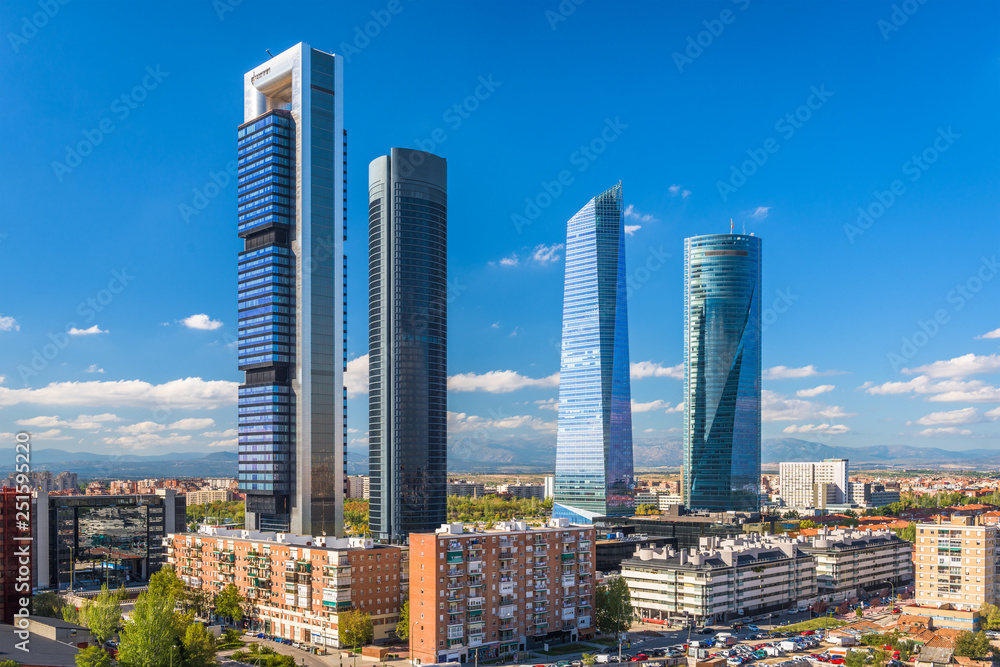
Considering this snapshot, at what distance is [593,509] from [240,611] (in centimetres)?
10571

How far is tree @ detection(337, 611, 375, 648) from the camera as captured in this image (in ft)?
263

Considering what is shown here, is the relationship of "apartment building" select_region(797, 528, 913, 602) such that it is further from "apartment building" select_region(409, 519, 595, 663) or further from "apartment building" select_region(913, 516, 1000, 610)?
"apartment building" select_region(409, 519, 595, 663)

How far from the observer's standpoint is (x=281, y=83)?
466 ft

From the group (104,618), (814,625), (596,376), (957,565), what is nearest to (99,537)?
(104,618)

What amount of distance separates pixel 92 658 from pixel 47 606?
32.6m

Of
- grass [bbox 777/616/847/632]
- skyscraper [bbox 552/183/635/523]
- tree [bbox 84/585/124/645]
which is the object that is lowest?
grass [bbox 777/616/847/632]

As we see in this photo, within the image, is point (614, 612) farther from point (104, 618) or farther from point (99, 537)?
point (99, 537)

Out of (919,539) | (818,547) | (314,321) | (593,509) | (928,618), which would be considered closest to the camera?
(928,618)

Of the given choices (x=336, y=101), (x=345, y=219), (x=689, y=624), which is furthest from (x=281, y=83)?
(x=689, y=624)

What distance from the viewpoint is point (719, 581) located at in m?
95.8

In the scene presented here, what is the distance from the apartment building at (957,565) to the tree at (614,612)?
3477 cm

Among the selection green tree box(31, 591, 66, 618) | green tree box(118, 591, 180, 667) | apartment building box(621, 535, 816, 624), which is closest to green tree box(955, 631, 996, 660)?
apartment building box(621, 535, 816, 624)

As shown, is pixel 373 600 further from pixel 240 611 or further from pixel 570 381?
pixel 570 381

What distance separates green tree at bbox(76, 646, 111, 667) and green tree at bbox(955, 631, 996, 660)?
69.5 m
